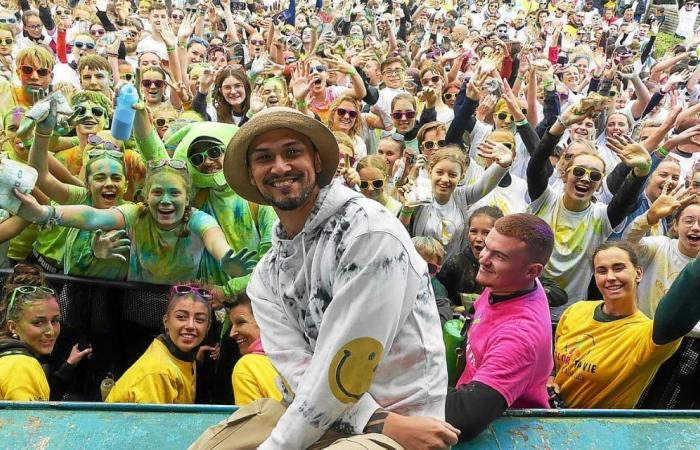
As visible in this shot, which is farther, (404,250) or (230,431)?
(230,431)

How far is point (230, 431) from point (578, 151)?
11.0 ft

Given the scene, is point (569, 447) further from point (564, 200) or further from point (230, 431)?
point (564, 200)

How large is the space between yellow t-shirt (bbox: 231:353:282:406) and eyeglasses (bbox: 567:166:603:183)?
7.78 ft

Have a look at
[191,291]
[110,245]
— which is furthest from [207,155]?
[191,291]

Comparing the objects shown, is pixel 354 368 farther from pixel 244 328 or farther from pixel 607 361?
pixel 244 328

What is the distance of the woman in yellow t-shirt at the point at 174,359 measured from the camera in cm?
285

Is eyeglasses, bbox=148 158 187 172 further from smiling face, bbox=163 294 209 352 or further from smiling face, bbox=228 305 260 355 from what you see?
smiling face, bbox=228 305 260 355

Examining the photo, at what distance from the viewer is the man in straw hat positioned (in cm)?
173

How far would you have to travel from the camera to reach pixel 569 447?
220 cm

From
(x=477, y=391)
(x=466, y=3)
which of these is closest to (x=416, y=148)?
(x=477, y=391)

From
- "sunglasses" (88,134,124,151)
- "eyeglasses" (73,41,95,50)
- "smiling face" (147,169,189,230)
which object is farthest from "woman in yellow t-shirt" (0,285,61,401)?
"eyeglasses" (73,41,95,50)

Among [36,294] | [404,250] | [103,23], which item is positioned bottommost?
[36,294]

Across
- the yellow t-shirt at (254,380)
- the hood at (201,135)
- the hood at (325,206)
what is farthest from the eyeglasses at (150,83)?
the hood at (325,206)

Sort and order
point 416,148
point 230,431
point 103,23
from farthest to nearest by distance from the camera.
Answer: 1. point 103,23
2. point 416,148
3. point 230,431
